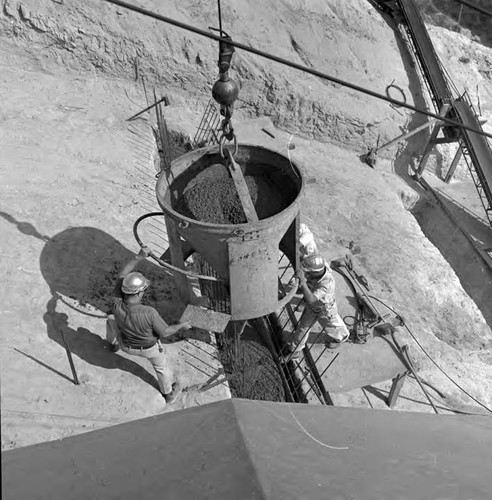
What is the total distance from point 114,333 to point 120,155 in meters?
5.10

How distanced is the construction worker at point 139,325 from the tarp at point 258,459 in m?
2.11

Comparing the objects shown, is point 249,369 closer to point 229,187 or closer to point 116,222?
point 229,187

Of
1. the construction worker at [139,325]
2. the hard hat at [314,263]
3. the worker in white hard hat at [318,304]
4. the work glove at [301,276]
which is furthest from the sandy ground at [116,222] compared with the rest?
the hard hat at [314,263]

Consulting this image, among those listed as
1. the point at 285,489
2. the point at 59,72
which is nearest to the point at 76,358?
the point at 285,489

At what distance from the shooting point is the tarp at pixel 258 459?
2.99 metres

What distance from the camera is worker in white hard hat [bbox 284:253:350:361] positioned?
259 inches

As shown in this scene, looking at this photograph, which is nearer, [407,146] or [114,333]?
[114,333]

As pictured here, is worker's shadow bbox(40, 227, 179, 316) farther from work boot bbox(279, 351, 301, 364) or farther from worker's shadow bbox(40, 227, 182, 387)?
work boot bbox(279, 351, 301, 364)

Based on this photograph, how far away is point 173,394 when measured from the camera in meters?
6.37

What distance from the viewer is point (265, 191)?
739 centimetres

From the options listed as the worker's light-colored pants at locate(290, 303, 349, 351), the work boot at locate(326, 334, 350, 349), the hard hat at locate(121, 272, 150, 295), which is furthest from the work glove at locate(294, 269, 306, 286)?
the hard hat at locate(121, 272, 150, 295)

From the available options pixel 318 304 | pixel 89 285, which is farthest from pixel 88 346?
pixel 318 304

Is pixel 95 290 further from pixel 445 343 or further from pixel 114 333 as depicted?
pixel 445 343

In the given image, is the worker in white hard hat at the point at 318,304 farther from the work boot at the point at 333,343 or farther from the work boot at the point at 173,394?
the work boot at the point at 173,394
